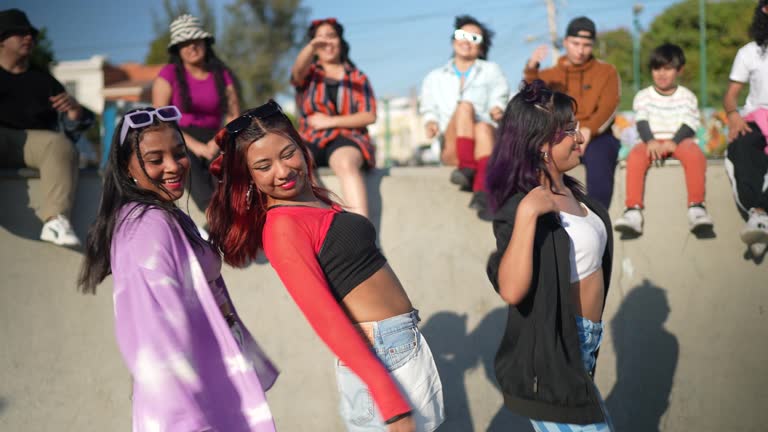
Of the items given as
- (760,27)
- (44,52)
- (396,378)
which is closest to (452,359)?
(396,378)

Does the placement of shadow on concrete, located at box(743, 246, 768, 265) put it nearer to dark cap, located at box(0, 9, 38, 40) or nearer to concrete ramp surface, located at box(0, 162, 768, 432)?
concrete ramp surface, located at box(0, 162, 768, 432)

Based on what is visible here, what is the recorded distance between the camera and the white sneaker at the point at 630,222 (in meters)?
5.20

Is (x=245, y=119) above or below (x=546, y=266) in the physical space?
above

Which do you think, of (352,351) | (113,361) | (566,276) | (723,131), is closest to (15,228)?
(113,361)

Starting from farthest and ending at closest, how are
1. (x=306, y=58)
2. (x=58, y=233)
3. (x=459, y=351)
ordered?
1. (x=306, y=58)
2. (x=459, y=351)
3. (x=58, y=233)

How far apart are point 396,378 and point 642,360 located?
3.10 metres

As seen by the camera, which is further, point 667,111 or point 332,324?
point 667,111

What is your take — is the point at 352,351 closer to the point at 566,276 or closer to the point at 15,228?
the point at 566,276

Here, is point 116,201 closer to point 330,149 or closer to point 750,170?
point 330,149

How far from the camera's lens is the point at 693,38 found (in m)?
42.6

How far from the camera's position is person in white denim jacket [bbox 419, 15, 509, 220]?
5.49 metres

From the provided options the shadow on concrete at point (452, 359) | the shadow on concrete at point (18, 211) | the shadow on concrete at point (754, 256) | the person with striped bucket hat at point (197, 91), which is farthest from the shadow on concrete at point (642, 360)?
the shadow on concrete at point (18, 211)

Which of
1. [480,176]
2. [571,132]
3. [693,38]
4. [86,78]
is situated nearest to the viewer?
[571,132]

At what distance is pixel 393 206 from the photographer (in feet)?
18.3
